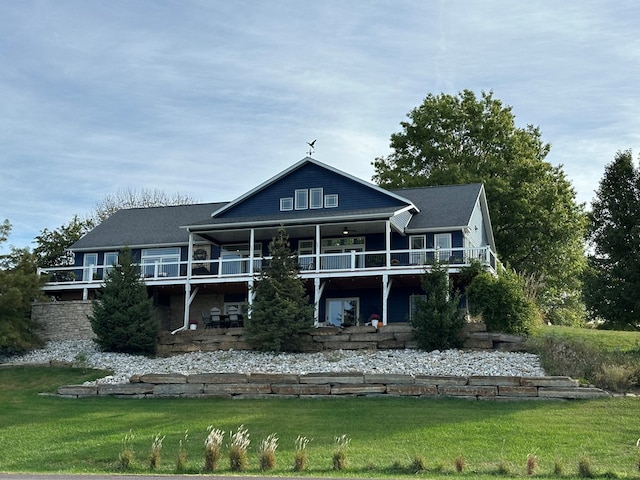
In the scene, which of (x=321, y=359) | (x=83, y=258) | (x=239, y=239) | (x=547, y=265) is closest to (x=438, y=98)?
(x=547, y=265)

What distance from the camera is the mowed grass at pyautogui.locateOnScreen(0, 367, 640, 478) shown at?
50.2 ft

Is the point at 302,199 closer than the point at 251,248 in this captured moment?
No

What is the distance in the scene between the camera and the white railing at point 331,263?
31.8m

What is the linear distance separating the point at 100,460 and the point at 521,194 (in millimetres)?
31635

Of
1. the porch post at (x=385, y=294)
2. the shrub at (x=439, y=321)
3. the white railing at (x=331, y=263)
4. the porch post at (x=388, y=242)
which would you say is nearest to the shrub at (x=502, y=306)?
the shrub at (x=439, y=321)

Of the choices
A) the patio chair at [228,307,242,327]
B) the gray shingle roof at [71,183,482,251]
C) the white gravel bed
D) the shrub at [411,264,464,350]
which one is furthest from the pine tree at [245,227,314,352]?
the gray shingle roof at [71,183,482,251]

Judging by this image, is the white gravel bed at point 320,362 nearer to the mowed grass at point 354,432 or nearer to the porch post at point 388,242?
the mowed grass at point 354,432

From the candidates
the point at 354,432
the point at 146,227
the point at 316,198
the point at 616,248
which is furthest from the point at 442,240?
the point at 354,432

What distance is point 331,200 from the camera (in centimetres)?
3538

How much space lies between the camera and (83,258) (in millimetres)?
39688

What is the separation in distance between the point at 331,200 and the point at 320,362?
10834 mm

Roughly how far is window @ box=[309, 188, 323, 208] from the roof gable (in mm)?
147

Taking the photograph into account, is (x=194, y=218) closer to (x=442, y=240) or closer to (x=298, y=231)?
(x=298, y=231)

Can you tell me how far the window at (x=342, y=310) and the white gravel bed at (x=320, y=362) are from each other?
6674 mm
